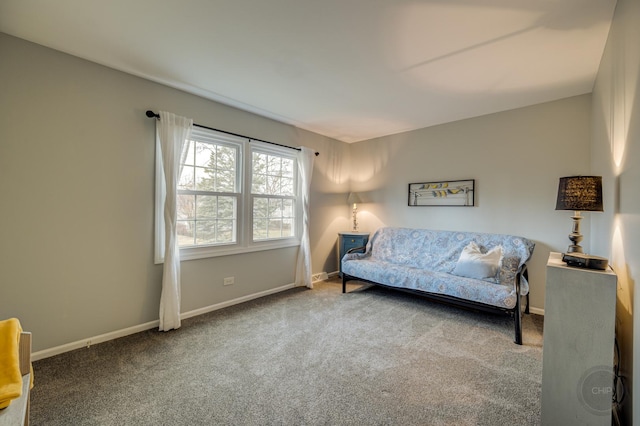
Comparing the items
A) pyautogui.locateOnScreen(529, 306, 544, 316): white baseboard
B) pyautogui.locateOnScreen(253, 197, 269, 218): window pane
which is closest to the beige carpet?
pyautogui.locateOnScreen(529, 306, 544, 316): white baseboard

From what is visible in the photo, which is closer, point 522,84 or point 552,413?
point 552,413

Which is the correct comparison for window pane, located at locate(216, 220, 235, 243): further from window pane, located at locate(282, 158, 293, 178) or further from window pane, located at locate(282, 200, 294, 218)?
window pane, located at locate(282, 158, 293, 178)

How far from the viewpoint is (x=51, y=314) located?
7.57ft

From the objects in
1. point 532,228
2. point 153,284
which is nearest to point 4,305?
point 153,284

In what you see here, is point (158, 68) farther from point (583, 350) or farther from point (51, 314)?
point (583, 350)

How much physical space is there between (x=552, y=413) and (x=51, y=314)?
3.57 m

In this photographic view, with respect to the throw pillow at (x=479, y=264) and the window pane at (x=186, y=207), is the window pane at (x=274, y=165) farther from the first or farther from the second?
the throw pillow at (x=479, y=264)

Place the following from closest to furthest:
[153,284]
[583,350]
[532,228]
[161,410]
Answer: [583,350] < [161,410] < [153,284] < [532,228]

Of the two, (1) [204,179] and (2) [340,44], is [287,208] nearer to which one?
(1) [204,179]

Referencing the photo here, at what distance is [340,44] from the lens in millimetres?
2205

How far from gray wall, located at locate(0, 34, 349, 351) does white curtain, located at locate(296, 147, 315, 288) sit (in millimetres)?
1498

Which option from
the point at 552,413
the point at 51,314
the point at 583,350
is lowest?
the point at 552,413

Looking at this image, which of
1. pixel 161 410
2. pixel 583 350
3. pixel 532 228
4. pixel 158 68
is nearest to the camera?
pixel 583 350

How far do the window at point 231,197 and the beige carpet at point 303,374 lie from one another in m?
0.92
